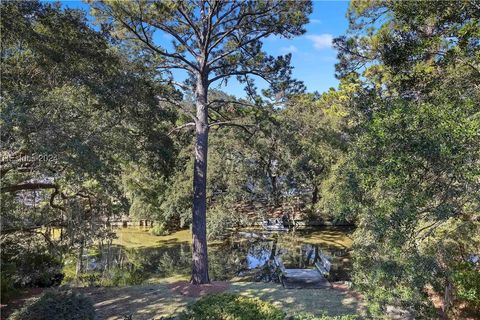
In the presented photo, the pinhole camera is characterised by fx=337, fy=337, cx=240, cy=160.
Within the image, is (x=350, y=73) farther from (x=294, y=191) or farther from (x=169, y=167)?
(x=294, y=191)

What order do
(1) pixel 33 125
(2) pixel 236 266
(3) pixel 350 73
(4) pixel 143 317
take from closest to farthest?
(1) pixel 33 125
(4) pixel 143 317
(3) pixel 350 73
(2) pixel 236 266

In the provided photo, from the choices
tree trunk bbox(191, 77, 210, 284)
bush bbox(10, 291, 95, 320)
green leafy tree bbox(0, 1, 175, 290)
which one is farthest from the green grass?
bush bbox(10, 291, 95, 320)

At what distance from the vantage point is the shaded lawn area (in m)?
7.42

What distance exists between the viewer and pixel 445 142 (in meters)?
4.02

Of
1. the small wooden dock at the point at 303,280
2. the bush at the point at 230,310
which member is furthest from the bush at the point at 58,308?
the small wooden dock at the point at 303,280

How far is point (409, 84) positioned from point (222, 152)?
42.5ft

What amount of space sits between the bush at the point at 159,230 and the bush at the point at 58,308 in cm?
1411

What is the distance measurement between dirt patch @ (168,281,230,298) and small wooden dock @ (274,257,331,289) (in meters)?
2.03

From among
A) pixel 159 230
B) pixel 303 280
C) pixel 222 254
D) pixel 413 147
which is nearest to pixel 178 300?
pixel 303 280

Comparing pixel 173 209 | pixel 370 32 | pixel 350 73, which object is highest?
pixel 370 32

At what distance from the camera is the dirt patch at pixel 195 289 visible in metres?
9.02

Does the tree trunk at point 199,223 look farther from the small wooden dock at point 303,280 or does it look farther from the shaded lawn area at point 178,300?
the small wooden dock at point 303,280

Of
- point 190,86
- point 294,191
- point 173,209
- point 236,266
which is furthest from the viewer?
point 294,191

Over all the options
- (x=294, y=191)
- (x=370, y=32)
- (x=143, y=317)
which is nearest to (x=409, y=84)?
(x=370, y=32)
